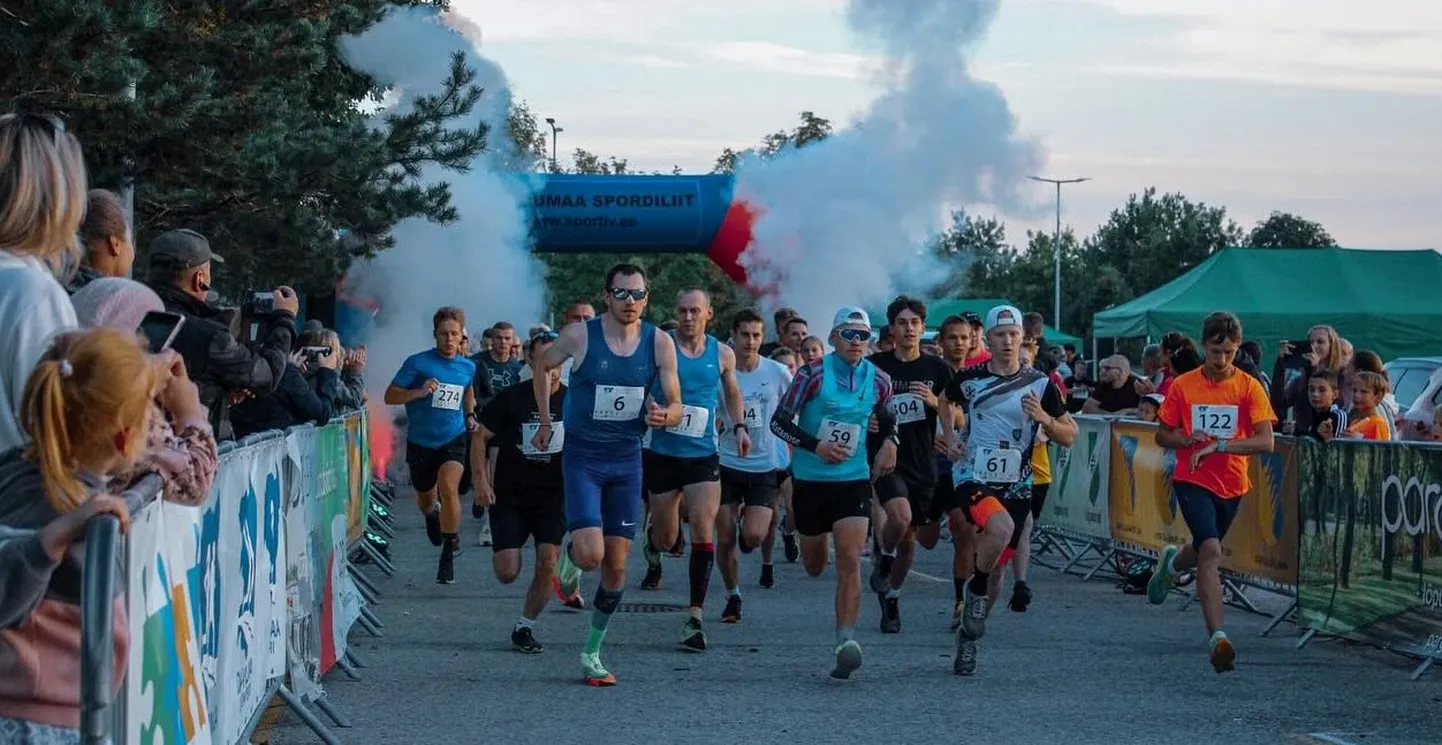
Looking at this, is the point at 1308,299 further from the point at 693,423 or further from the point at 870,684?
the point at 870,684

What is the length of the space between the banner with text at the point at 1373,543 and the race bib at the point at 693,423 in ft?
12.2

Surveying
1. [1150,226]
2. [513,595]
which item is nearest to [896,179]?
[513,595]

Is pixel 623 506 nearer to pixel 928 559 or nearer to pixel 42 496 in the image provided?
pixel 42 496

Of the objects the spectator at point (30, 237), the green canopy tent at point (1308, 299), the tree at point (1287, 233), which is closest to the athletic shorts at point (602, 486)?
the spectator at point (30, 237)

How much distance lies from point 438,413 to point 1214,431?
708 centimetres

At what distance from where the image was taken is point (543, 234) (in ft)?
99.0

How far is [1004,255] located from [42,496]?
374ft

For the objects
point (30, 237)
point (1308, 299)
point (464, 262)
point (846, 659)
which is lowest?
point (846, 659)

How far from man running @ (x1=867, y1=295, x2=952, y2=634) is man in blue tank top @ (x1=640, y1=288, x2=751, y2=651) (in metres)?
1.43

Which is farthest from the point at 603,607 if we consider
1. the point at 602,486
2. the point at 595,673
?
the point at 602,486

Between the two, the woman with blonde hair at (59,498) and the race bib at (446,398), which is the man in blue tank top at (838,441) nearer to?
the race bib at (446,398)

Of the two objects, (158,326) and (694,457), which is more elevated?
(158,326)

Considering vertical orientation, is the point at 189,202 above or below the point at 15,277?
above

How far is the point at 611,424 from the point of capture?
1015 centimetres
